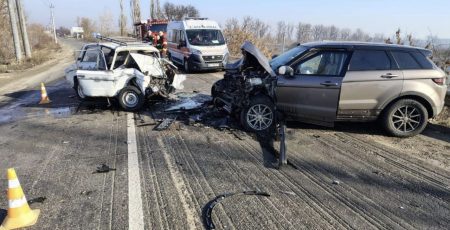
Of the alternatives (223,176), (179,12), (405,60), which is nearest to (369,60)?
(405,60)

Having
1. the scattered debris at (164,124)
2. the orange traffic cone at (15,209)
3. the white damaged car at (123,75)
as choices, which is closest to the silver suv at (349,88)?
the scattered debris at (164,124)

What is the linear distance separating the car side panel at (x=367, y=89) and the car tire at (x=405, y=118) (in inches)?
9.1

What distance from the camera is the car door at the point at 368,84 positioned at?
6473mm

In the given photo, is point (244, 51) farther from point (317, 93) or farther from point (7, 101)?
point (7, 101)

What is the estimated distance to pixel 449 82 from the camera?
28.0ft

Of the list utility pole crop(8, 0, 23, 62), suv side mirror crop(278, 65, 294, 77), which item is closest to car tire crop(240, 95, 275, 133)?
suv side mirror crop(278, 65, 294, 77)

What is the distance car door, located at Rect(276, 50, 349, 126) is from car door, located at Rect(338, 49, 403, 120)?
16 centimetres

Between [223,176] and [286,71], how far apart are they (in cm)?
270

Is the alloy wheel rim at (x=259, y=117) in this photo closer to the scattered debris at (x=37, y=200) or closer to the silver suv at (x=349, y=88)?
the silver suv at (x=349, y=88)

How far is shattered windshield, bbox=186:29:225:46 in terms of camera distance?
16453 millimetres

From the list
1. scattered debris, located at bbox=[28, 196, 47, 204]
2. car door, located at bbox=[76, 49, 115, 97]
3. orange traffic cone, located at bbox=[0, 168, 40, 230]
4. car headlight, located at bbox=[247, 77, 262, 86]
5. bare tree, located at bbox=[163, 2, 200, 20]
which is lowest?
scattered debris, located at bbox=[28, 196, 47, 204]

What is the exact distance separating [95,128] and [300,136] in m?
4.10

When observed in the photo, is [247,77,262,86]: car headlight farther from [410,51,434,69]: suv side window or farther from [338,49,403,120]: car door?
[410,51,434,69]: suv side window

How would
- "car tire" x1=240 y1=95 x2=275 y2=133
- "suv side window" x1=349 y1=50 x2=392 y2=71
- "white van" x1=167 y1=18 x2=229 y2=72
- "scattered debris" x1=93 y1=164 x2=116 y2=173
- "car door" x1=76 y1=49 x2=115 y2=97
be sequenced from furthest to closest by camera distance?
"white van" x1=167 y1=18 x2=229 y2=72 < "car door" x1=76 y1=49 x2=115 y2=97 < "car tire" x1=240 y1=95 x2=275 y2=133 < "suv side window" x1=349 y1=50 x2=392 y2=71 < "scattered debris" x1=93 y1=164 x2=116 y2=173
